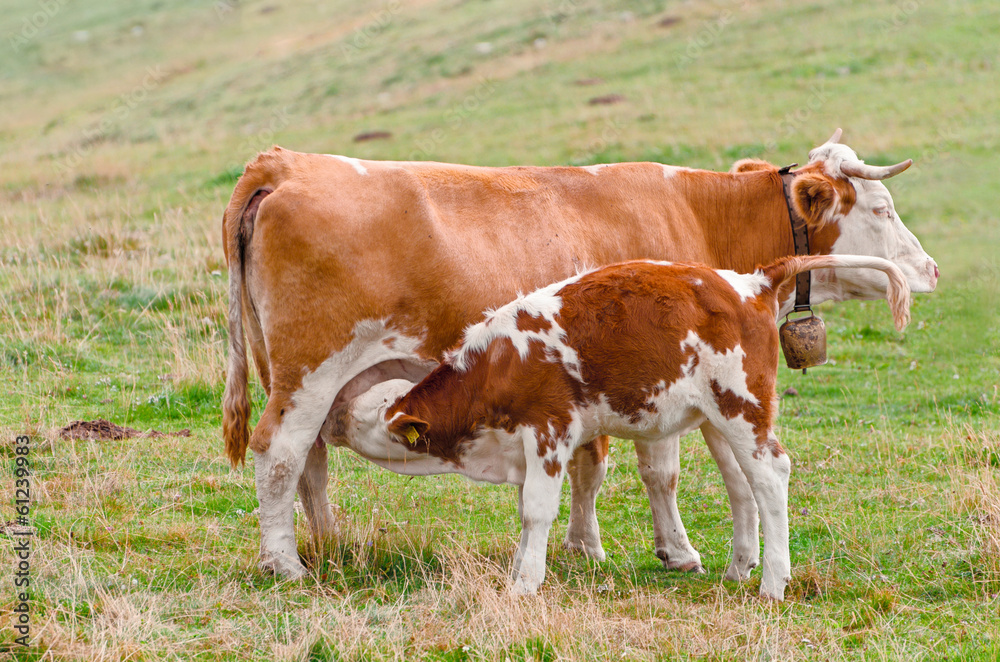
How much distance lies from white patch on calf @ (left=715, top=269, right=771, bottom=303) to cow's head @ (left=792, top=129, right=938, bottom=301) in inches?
49.7

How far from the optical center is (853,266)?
5629 mm

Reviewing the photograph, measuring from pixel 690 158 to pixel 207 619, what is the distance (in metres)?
16.5

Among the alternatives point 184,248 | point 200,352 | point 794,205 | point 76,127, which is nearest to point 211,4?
point 76,127

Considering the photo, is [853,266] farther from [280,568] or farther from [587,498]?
[280,568]

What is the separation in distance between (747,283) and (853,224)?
1.65m

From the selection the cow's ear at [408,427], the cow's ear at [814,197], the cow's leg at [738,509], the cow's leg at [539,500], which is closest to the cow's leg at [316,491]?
the cow's ear at [408,427]

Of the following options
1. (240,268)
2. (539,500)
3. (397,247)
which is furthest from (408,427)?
(240,268)

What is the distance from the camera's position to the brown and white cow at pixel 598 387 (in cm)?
538

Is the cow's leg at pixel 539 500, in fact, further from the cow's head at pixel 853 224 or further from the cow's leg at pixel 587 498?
the cow's head at pixel 853 224

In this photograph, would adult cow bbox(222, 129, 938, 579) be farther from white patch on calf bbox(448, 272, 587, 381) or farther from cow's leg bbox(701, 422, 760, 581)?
white patch on calf bbox(448, 272, 587, 381)

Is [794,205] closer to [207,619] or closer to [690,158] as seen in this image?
[207,619]

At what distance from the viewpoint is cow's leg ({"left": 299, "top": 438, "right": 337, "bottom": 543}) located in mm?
6180

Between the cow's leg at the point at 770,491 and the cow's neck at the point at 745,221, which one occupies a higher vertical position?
the cow's neck at the point at 745,221

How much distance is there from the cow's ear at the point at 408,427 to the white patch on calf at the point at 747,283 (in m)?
1.86
